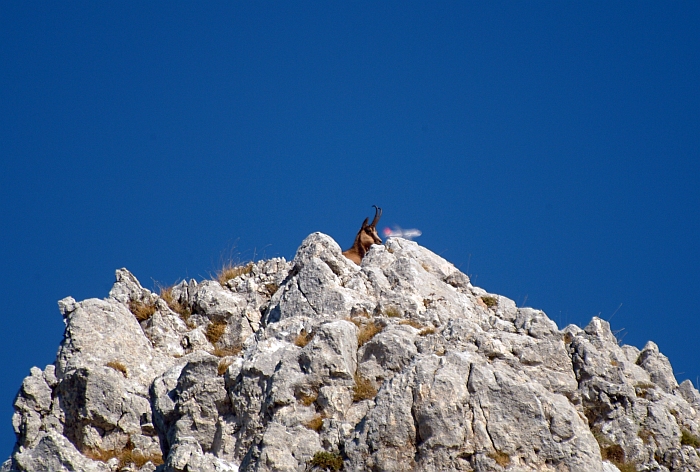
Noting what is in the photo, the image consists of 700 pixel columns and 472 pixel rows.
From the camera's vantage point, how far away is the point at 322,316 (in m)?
15.6

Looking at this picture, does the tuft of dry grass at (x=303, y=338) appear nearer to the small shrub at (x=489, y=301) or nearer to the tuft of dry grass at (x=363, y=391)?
the tuft of dry grass at (x=363, y=391)

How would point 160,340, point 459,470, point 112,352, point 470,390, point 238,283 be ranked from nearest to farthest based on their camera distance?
1. point 459,470
2. point 470,390
3. point 112,352
4. point 160,340
5. point 238,283

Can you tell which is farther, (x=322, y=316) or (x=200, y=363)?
(x=322, y=316)

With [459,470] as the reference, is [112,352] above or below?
above

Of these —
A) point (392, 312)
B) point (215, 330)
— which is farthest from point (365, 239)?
point (392, 312)

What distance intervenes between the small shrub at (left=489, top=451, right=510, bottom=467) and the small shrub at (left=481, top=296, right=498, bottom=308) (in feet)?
23.0

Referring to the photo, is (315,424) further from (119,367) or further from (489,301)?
(489,301)

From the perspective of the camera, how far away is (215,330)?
56.7ft

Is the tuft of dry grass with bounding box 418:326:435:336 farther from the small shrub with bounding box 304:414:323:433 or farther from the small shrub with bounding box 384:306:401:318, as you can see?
the small shrub with bounding box 304:414:323:433

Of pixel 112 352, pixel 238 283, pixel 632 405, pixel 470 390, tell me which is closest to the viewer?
pixel 470 390

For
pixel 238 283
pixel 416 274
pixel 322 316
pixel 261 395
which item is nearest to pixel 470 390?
pixel 261 395

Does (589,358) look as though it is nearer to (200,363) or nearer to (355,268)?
(355,268)

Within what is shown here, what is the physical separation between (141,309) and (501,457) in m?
9.42

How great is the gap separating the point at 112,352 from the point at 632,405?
32.0 feet
